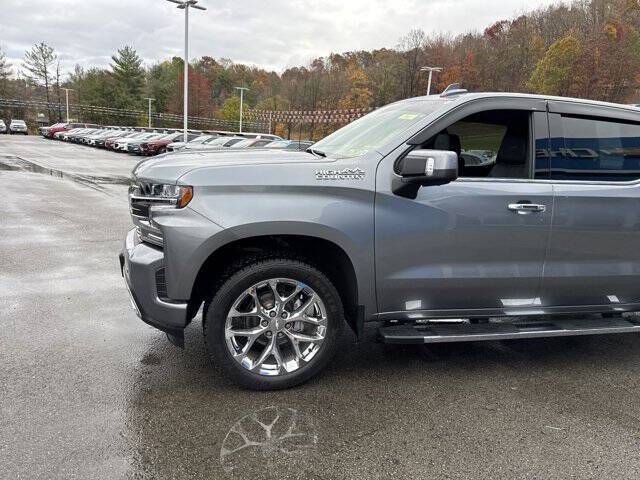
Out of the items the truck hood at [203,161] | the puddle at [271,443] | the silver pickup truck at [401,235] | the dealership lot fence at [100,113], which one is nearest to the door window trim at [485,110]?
the silver pickup truck at [401,235]

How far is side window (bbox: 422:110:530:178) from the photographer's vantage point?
3.73 metres

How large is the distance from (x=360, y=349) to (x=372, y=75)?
6612cm

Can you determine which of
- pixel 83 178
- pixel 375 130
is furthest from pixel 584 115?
pixel 83 178

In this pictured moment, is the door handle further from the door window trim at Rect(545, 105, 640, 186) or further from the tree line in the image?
the tree line

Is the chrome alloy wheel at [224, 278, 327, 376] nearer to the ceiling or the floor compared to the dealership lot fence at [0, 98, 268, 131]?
nearer to the floor

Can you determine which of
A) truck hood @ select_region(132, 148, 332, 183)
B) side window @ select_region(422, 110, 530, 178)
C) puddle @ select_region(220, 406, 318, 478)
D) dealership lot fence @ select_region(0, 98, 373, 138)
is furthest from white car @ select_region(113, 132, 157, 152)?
puddle @ select_region(220, 406, 318, 478)

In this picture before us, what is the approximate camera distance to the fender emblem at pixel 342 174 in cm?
326

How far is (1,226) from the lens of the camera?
332 inches

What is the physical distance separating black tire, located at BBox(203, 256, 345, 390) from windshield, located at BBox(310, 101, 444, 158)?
87cm

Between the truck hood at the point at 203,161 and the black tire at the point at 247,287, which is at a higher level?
the truck hood at the point at 203,161

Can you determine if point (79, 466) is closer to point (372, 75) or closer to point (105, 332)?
point (105, 332)

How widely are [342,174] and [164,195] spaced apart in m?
1.09

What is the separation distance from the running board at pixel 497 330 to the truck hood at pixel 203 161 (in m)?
1.22

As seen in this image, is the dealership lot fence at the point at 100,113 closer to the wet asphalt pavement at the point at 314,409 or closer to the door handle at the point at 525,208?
the wet asphalt pavement at the point at 314,409
